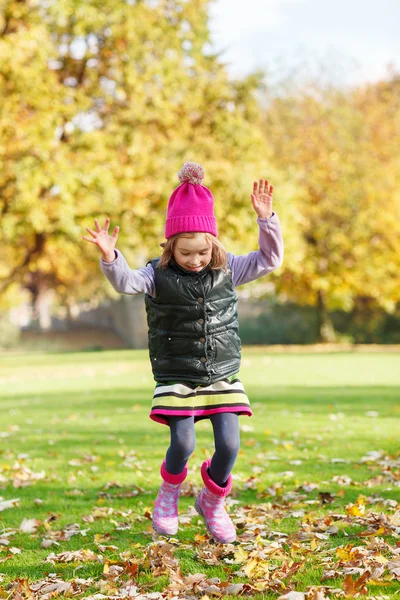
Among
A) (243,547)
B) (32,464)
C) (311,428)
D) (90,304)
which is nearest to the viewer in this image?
(243,547)

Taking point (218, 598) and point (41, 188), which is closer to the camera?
point (218, 598)

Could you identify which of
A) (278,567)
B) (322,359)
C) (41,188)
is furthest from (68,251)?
(278,567)

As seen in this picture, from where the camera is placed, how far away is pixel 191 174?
4609 mm

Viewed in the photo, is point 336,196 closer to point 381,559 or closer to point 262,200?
point 262,200

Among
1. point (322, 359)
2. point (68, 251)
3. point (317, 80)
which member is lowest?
point (322, 359)

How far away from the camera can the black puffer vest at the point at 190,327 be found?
4.43 meters

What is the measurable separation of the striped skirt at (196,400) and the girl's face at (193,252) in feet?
2.21

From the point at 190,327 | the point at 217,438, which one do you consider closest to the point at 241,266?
the point at 190,327

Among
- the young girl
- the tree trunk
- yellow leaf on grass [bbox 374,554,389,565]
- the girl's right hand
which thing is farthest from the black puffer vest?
the tree trunk

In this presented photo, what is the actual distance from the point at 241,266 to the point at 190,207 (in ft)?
1.70

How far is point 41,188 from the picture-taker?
2141 cm

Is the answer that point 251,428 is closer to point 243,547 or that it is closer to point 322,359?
point 243,547

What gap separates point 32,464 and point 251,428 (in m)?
3.06

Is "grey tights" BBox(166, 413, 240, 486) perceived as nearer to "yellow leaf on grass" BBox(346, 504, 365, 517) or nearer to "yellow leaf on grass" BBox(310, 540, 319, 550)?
"yellow leaf on grass" BBox(310, 540, 319, 550)
